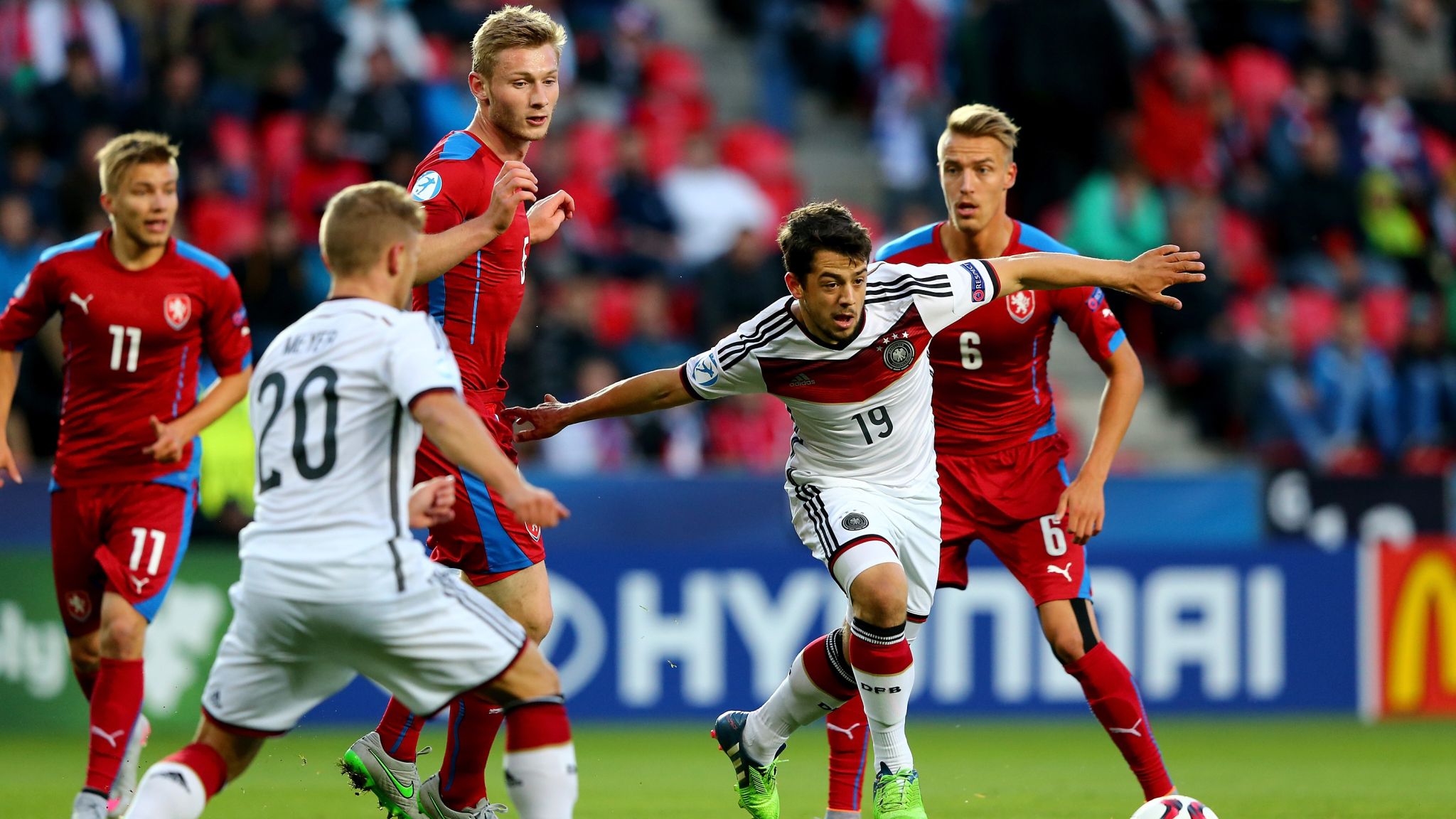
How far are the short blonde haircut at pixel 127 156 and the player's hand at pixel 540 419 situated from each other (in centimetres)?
180

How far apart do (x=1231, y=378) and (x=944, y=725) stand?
4361 mm

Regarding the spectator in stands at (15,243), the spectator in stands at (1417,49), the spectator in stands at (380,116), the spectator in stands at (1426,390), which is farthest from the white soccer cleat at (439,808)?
the spectator in stands at (1417,49)

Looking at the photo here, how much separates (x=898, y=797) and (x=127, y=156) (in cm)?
369

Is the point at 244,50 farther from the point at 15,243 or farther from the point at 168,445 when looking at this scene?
the point at 168,445

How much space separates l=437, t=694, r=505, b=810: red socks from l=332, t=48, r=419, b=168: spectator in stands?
7658 mm

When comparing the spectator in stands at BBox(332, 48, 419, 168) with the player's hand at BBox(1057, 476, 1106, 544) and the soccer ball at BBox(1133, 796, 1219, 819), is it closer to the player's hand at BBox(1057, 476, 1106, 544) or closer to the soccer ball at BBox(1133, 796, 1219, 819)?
the player's hand at BBox(1057, 476, 1106, 544)

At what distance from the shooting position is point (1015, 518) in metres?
7.15

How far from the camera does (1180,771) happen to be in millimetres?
9578

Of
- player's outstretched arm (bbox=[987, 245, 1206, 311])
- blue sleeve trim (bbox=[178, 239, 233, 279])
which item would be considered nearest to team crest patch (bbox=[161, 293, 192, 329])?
blue sleeve trim (bbox=[178, 239, 233, 279])

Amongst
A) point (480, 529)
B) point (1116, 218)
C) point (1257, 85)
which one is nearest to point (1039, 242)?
point (480, 529)

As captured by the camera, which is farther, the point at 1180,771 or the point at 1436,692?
the point at 1436,692

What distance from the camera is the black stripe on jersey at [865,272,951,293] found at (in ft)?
21.6

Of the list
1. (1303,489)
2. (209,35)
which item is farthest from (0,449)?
(1303,489)

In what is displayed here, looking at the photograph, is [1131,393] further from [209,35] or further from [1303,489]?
[209,35]
